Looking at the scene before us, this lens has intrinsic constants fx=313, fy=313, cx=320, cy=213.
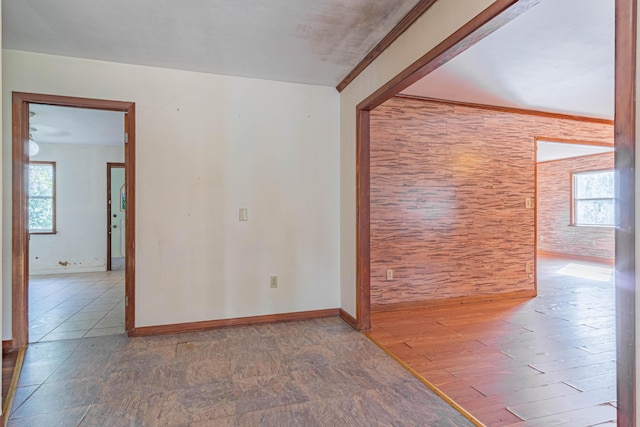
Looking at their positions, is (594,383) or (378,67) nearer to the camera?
(594,383)

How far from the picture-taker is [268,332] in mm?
3051

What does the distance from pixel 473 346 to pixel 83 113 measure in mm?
5356

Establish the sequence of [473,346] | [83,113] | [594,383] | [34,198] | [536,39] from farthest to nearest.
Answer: [34,198] < [83,113] < [473,346] < [536,39] < [594,383]

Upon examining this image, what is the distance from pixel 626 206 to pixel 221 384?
237cm

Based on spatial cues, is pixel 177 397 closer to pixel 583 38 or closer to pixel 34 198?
pixel 583 38

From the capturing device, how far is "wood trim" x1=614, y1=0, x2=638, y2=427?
1.09 m

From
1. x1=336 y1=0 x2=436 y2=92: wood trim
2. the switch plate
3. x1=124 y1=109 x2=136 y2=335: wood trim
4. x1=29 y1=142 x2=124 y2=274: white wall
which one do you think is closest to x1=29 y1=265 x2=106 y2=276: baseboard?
x1=29 y1=142 x2=124 y2=274: white wall

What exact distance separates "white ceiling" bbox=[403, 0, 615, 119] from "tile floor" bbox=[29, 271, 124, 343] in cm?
423

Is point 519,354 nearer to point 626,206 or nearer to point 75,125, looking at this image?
point 626,206

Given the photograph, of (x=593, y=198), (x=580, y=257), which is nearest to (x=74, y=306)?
(x=580, y=257)

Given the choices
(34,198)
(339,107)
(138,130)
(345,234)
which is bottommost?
(345,234)

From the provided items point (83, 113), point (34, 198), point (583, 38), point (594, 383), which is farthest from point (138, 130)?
point (34, 198)

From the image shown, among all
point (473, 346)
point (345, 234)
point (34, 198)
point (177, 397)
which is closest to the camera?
point (177, 397)

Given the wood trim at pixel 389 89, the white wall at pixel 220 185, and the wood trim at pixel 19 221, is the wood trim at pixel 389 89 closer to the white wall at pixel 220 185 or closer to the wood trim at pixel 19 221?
the white wall at pixel 220 185
